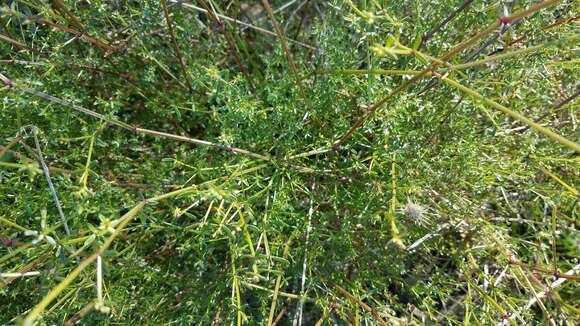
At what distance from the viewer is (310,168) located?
198cm

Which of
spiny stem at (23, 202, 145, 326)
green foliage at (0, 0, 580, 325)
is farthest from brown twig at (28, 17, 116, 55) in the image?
spiny stem at (23, 202, 145, 326)

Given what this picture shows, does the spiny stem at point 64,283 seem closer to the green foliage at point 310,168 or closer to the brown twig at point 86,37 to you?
the green foliage at point 310,168

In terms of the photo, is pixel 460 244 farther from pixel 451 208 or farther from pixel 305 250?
pixel 305 250

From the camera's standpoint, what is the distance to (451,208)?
1960 mm

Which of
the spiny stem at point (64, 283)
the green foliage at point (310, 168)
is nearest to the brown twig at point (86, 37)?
the green foliage at point (310, 168)

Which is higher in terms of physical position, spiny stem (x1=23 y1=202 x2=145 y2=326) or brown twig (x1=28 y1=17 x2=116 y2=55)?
brown twig (x1=28 y1=17 x2=116 y2=55)

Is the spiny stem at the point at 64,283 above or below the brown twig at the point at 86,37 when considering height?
below

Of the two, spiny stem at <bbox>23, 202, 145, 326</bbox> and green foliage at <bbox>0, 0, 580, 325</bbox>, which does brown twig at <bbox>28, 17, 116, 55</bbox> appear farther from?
spiny stem at <bbox>23, 202, 145, 326</bbox>

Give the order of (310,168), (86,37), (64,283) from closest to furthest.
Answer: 1. (64,283)
2. (86,37)
3. (310,168)

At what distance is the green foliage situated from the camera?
1723mm

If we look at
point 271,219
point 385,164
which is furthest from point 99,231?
point 385,164

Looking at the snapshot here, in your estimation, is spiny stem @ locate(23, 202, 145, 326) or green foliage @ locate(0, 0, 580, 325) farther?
green foliage @ locate(0, 0, 580, 325)

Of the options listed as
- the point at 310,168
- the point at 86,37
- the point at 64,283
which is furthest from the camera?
the point at 310,168

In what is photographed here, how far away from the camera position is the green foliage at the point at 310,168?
1723 millimetres
